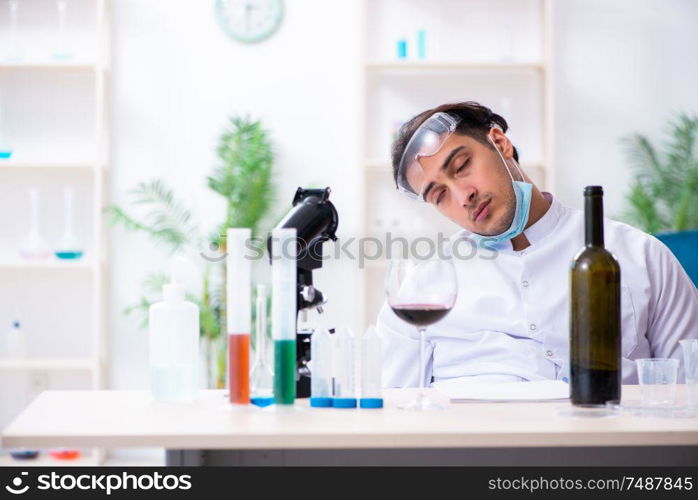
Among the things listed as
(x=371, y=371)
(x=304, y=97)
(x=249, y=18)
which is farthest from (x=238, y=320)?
(x=249, y=18)

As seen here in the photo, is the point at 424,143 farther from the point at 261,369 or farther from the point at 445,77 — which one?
the point at 445,77

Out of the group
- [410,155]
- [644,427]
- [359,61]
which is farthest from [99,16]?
[644,427]

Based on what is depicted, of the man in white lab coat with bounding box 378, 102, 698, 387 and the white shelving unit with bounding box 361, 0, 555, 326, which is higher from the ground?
the white shelving unit with bounding box 361, 0, 555, 326

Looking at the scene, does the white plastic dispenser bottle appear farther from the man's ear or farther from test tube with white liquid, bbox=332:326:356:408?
the man's ear

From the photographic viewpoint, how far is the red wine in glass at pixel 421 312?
4.25ft

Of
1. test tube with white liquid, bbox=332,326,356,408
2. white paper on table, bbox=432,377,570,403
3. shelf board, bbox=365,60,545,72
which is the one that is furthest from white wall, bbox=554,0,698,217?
test tube with white liquid, bbox=332,326,356,408

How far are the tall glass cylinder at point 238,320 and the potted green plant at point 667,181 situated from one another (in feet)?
10.8

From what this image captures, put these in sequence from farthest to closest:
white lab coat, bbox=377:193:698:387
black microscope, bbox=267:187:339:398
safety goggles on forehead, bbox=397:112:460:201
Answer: safety goggles on forehead, bbox=397:112:460:201 < white lab coat, bbox=377:193:698:387 < black microscope, bbox=267:187:339:398

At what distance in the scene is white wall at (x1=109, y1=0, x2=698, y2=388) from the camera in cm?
438

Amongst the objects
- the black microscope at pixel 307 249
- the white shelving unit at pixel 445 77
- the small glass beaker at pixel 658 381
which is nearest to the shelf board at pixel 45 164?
the white shelving unit at pixel 445 77

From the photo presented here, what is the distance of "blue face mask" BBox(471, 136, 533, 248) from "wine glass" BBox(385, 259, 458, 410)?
0.80 m

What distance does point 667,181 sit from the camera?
427 centimetres

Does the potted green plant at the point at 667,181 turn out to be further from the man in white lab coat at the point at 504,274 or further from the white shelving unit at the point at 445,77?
the man in white lab coat at the point at 504,274

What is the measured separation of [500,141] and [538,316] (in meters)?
0.47
